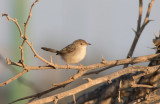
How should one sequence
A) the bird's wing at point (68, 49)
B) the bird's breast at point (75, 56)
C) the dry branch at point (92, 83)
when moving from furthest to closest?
the bird's wing at point (68, 49)
the bird's breast at point (75, 56)
the dry branch at point (92, 83)

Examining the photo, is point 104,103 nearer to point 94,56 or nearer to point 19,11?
point 19,11

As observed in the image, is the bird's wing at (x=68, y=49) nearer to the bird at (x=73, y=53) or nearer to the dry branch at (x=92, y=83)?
the bird at (x=73, y=53)

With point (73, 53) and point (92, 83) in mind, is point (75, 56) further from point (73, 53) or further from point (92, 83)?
point (92, 83)

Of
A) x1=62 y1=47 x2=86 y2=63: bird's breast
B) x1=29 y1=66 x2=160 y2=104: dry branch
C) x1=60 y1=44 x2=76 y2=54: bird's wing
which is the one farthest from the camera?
x1=60 y1=44 x2=76 y2=54: bird's wing

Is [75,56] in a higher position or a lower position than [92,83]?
higher

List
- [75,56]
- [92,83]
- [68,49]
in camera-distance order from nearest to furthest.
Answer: [92,83], [75,56], [68,49]

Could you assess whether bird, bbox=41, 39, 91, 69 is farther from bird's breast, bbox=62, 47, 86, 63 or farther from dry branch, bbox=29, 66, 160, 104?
dry branch, bbox=29, 66, 160, 104

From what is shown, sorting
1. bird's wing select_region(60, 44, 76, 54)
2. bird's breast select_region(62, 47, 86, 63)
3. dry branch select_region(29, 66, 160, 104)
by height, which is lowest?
dry branch select_region(29, 66, 160, 104)

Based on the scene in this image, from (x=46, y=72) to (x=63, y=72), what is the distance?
792 mm

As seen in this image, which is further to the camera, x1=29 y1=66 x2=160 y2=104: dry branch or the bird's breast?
the bird's breast

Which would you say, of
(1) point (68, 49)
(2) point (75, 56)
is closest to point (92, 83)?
(2) point (75, 56)

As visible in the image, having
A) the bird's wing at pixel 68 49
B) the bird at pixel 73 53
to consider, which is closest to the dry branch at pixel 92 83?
the bird at pixel 73 53

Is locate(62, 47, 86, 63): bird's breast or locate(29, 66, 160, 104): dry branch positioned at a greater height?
locate(62, 47, 86, 63): bird's breast

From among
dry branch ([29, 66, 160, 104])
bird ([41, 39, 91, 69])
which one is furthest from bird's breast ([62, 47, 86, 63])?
dry branch ([29, 66, 160, 104])
